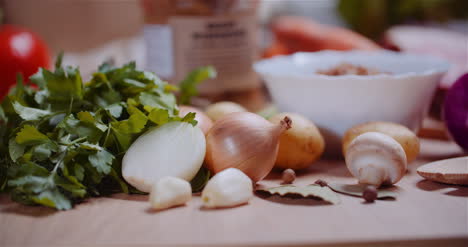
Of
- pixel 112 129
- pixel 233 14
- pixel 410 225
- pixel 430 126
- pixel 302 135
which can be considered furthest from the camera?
→ pixel 233 14

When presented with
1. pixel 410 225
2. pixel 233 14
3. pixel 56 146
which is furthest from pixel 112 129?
pixel 233 14

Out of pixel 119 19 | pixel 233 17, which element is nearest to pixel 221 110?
pixel 233 17

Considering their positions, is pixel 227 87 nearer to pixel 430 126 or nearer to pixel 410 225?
pixel 430 126

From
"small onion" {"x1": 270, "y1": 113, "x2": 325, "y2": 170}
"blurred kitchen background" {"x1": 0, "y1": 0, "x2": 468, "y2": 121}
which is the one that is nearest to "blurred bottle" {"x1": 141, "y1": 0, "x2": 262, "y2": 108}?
"blurred kitchen background" {"x1": 0, "y1": 0, "x2": 468, "y2": 121}

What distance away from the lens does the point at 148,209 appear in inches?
25.6

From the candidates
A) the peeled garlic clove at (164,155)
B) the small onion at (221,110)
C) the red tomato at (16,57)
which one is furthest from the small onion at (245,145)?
the red tomato at (16,57)

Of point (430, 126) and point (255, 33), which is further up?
point (255, 33)

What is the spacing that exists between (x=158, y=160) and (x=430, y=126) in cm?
63

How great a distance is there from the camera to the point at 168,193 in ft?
2.11

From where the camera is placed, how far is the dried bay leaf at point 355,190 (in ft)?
2.22

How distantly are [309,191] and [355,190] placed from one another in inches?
2.9

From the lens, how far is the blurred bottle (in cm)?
117

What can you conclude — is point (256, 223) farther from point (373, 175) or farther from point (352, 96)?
point (352, 96)

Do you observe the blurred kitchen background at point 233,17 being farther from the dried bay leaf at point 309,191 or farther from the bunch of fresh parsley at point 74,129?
the dried bay leaf at point 309,191
